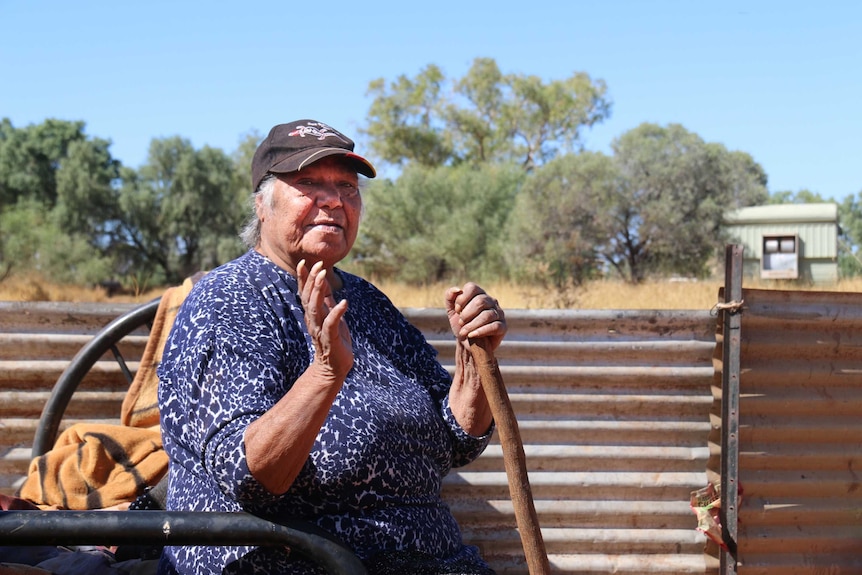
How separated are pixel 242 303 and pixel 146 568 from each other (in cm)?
86

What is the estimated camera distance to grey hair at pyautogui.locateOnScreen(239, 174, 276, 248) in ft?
8.25

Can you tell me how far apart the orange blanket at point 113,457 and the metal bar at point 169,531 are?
3.53 feet

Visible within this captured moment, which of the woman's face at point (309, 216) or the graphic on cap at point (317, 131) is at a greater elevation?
the graphic on cap at point (317, 131)

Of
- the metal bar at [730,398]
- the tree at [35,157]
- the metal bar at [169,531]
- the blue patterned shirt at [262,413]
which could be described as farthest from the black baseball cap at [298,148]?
the tree at [35,157]

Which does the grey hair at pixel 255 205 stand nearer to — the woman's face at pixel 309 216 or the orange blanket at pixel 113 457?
the woman's face at pixel 309 216

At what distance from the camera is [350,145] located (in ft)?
8.40

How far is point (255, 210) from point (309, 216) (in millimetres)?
249

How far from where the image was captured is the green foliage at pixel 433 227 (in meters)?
23.6

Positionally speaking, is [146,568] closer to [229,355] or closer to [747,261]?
[229,355]

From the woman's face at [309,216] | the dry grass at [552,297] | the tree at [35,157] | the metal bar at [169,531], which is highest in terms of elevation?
the tree at [35,157]

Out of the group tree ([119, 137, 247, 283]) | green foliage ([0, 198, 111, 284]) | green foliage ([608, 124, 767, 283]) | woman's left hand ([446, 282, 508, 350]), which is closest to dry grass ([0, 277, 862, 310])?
woman's left hand ([446, 282, 508, 350])

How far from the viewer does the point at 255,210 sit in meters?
2.63

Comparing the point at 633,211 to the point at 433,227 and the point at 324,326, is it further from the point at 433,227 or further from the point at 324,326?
the point at 324,326

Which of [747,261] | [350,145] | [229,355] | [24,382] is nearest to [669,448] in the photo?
[350,145]
